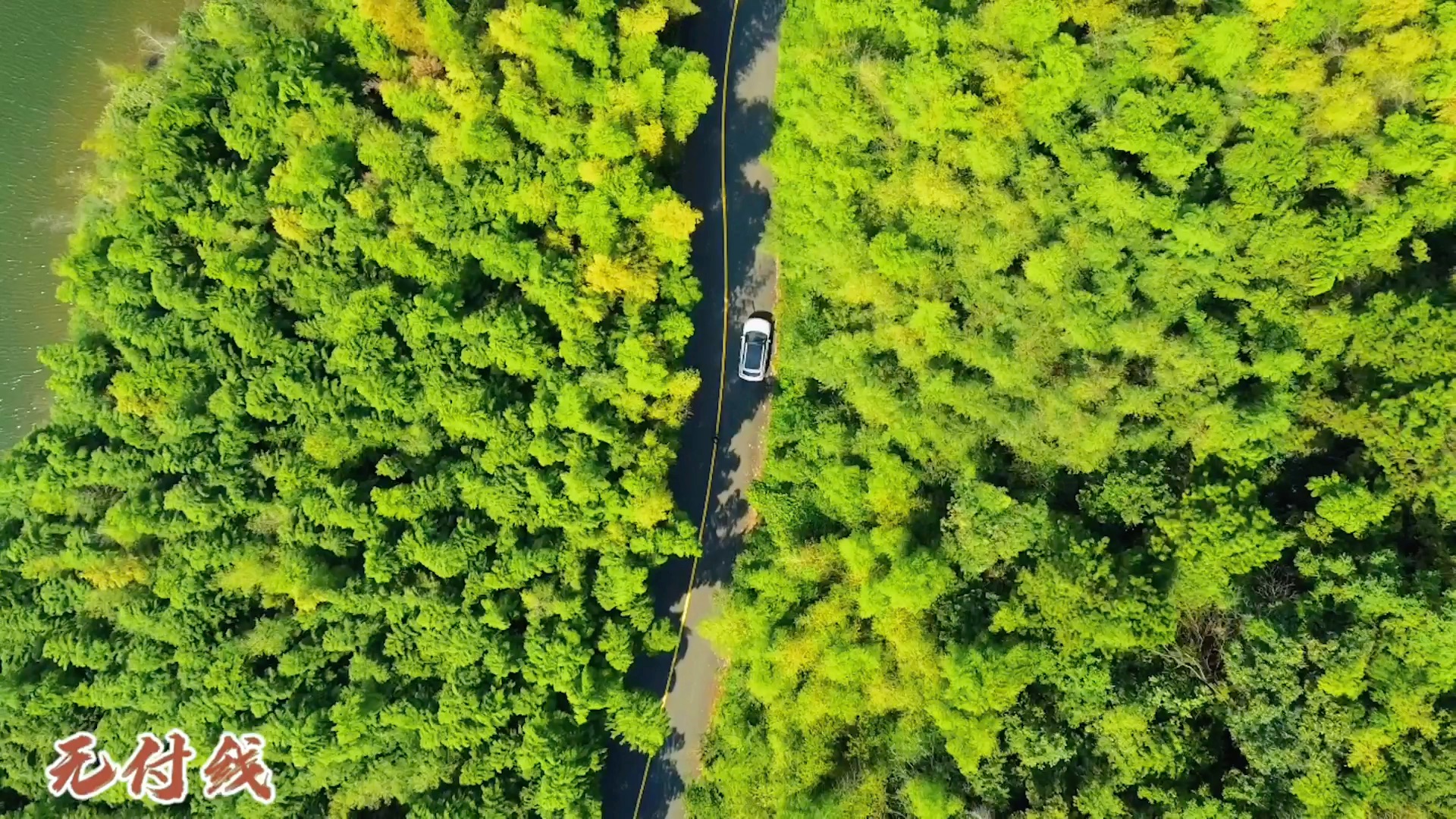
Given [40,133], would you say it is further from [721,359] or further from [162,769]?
[721,359]

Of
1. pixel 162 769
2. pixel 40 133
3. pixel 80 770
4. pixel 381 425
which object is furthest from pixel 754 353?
pixel 40 133

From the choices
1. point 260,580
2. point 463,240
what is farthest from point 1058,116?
point 260,580

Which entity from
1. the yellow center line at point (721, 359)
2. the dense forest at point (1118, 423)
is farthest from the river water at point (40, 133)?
the dense forest at point (1118, 423)

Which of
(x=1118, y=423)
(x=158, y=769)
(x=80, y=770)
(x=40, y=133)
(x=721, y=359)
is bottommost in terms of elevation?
(x=80, y=770)

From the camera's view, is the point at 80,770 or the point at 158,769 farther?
the point at 80,770

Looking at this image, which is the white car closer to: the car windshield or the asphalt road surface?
the car windshield

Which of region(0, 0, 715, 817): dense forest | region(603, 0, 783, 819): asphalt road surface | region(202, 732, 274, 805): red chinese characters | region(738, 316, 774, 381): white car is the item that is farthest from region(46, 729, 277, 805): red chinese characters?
region(738, 316, 774, 381): white car

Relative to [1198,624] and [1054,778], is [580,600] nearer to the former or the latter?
[1054,778]
